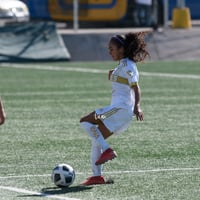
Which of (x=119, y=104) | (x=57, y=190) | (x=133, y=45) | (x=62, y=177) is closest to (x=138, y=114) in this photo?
(x=119, y=104)

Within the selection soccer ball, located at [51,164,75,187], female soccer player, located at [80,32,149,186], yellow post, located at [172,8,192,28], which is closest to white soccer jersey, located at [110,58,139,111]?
female soccer player, located at [80,32,149,186]

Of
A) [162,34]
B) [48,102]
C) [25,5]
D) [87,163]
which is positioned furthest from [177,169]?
[25,5]

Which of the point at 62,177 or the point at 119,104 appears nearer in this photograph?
the point at 62,177

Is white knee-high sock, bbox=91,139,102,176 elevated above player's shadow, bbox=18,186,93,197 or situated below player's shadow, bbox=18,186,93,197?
above

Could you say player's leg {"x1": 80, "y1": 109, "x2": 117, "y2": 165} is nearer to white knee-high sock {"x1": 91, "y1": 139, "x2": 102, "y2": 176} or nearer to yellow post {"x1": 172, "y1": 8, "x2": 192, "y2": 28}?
white knee-high sock {"x1": 91, "y1": 139, "x2": 102, "y2": 176}

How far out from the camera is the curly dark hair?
36.1 feet

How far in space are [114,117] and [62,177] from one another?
86 centimetres

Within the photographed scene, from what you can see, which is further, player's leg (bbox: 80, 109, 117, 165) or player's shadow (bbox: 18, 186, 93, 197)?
player's leg (bbox: 80, 109, 117, 165)

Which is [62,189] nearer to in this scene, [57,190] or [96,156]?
[57,190]

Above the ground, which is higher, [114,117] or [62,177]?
[114,117]

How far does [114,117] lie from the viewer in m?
10.9

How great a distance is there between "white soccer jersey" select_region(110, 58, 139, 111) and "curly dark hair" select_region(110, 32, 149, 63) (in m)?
0.10

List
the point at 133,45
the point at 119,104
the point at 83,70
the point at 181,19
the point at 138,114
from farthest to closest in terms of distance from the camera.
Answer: the point at 181,19 < the point at 83,70 < the point at 133,45 < the point at 119,104 < the point at 138,114

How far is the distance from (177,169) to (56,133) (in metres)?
3.70
